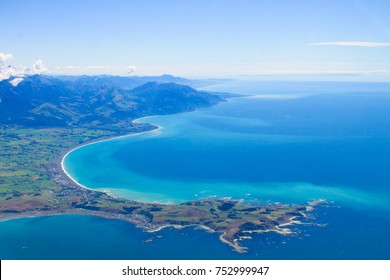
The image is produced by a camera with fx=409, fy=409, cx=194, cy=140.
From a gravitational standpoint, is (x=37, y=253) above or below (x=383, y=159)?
below

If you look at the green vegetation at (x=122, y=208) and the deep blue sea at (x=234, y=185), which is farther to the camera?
the green vegetation at (x=122, y=208)

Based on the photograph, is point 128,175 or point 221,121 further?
point 221,121

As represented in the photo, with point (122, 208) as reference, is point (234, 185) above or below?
above

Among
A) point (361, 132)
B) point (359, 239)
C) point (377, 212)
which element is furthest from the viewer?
point (361, 132)

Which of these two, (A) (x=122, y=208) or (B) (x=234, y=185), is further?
(B) (x=234, y=185)

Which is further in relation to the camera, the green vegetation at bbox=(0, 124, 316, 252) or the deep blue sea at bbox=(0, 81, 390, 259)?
the green vegetation at bbox=(0, 124, 316, 252)

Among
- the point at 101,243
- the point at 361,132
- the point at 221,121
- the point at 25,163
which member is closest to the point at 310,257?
the point at 101,243

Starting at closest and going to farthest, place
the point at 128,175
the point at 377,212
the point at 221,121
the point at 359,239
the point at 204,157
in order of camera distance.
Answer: the point at 359,239, the point at 377,212, the point at 128,175, the point at 204,157, the point at 221,121

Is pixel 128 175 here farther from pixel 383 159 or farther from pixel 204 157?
pixel 383 159
